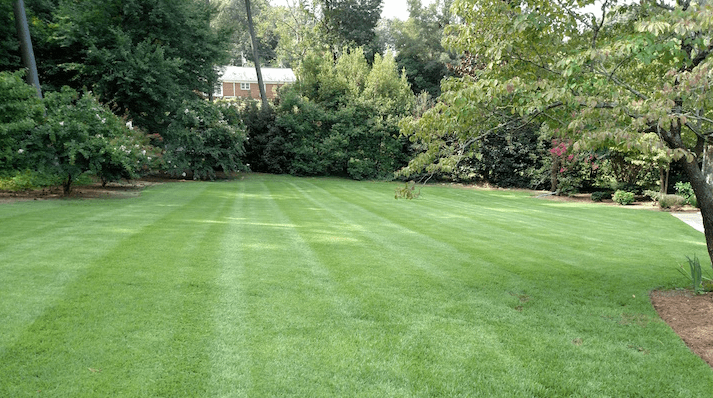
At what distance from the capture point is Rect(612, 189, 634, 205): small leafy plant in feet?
49.9

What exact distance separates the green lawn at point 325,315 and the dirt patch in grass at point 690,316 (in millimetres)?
131

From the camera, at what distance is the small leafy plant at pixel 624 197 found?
15221 millimetres

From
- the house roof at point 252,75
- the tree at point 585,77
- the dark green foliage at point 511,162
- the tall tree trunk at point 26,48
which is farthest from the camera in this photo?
the house roof at point 252,75

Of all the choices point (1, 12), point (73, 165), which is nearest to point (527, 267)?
point (73, 165)

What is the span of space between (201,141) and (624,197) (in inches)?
674

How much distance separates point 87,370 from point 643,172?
18323 millimetres

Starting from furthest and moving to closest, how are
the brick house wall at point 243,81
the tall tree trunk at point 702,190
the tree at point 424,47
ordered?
the brick house wall at point 243,81 → the tree at point 424,47 → the tall tree trunk at point 702,190

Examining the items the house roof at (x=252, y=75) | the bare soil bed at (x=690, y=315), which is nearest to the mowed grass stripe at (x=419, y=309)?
the bare soil bed at (x=690, y=315)

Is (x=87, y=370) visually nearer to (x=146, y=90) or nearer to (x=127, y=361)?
(x=127, y=361)

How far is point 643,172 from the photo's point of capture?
→ 630 inches

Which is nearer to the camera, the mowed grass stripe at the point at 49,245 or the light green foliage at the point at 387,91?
the mowed grass stripe at the point at 49,245

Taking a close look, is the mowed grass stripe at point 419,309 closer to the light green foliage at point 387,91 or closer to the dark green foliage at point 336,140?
the dark green foliage at point 336,140

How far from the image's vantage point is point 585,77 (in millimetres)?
4098

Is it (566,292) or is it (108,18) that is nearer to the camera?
(566,292)
